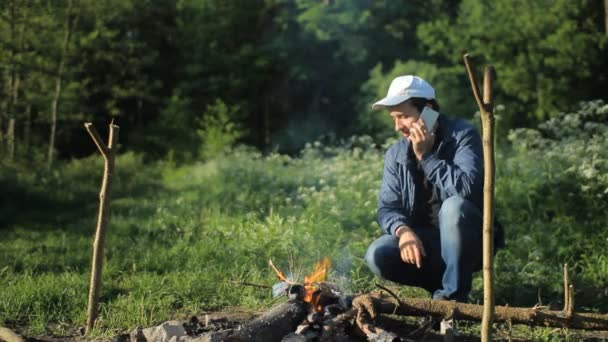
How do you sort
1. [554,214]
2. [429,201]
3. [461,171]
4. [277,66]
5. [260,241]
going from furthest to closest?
[277,66] < [554,214] < [260,241] < [429,201] < [461,171]

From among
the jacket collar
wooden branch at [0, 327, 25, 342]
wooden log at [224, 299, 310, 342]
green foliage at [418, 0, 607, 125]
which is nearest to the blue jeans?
the jacket collar

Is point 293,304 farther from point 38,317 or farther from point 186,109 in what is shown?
point 186,109

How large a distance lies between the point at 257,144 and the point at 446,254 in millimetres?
19560

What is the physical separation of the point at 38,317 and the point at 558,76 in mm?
17878

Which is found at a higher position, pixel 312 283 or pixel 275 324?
pixel 312 283

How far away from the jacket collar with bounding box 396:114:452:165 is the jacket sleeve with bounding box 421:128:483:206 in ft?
0.44

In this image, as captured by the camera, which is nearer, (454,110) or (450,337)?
(450,337)

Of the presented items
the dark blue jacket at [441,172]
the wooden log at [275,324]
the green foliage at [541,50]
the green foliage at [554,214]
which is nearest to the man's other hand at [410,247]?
the dark blue jacket at [441,172]

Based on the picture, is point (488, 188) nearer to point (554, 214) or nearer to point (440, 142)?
point (440, 142)

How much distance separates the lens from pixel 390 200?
4121 millimetres

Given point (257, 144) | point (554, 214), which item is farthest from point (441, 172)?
point (257, 144)

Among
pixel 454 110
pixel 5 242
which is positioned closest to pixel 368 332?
pixel 5 242

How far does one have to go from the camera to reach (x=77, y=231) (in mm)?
7473

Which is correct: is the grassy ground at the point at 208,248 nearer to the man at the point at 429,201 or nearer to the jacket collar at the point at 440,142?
the man at the point at 429,201
